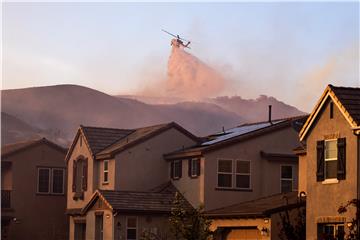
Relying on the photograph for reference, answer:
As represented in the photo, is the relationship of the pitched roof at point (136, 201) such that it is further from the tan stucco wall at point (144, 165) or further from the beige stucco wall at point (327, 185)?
the beige stucco wall at point (327, 185)

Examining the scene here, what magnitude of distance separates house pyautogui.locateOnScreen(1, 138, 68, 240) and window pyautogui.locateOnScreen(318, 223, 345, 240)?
30.2 metres

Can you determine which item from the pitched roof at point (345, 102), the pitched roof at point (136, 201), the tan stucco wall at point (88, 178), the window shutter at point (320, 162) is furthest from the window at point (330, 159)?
the tan stucco wall at point (88, 178)

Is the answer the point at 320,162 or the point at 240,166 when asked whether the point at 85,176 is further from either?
the point at 320,162

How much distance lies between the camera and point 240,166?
5400 centimetres

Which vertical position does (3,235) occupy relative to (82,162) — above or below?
below

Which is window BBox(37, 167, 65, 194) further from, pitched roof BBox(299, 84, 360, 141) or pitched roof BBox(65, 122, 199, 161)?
pitched roof BBox(299, 84, 360, 141)

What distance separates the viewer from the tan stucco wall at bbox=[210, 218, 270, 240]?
4147cm

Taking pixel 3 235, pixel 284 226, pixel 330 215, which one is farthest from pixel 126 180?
pixel 330 215

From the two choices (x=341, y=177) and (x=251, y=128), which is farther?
(x=251, y=128)

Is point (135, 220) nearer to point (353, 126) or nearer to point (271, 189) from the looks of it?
point (271, 189)

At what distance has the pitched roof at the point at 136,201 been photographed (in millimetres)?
50856

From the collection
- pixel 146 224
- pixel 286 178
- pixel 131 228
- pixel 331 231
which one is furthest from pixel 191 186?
pixel 331 231

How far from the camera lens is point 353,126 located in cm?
3628

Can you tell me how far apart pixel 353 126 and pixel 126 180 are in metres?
23.2
